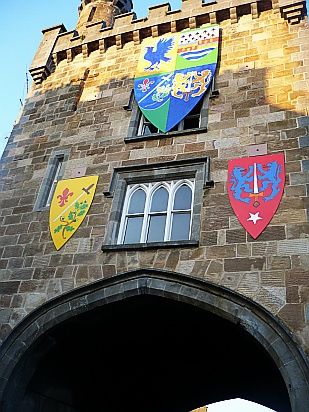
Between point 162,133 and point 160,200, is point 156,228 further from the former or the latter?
point 162,133

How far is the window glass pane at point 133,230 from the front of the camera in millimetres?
7336

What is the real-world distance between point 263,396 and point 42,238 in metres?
5.71

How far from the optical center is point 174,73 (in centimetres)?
930

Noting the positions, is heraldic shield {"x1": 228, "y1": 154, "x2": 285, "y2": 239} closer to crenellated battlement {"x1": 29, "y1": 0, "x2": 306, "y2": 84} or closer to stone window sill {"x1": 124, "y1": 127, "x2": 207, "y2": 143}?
stone window sill {"x1": 124, "y1": 127, "x2": 207, "y2": 143}

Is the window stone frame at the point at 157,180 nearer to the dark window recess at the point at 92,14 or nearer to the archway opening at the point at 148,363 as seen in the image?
the archway opening at the point at 148,363

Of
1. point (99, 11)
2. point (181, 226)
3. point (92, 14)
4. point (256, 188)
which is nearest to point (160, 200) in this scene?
point (181, 226)

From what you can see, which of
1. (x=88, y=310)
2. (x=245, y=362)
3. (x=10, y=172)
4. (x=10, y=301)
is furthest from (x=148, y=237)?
(x=10, y=172)

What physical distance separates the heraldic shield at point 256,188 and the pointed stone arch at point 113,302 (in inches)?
46.7

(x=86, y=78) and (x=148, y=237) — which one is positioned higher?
(x=86, y=78)

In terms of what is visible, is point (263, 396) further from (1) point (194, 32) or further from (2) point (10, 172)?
(1) point (194, 32)

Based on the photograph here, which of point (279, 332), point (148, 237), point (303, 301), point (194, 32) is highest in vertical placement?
point (194, 32)

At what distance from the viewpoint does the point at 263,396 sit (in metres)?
9.11

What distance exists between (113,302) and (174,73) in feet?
17.1

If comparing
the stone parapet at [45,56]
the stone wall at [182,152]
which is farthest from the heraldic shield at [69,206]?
the stone parapet at [45,56]
